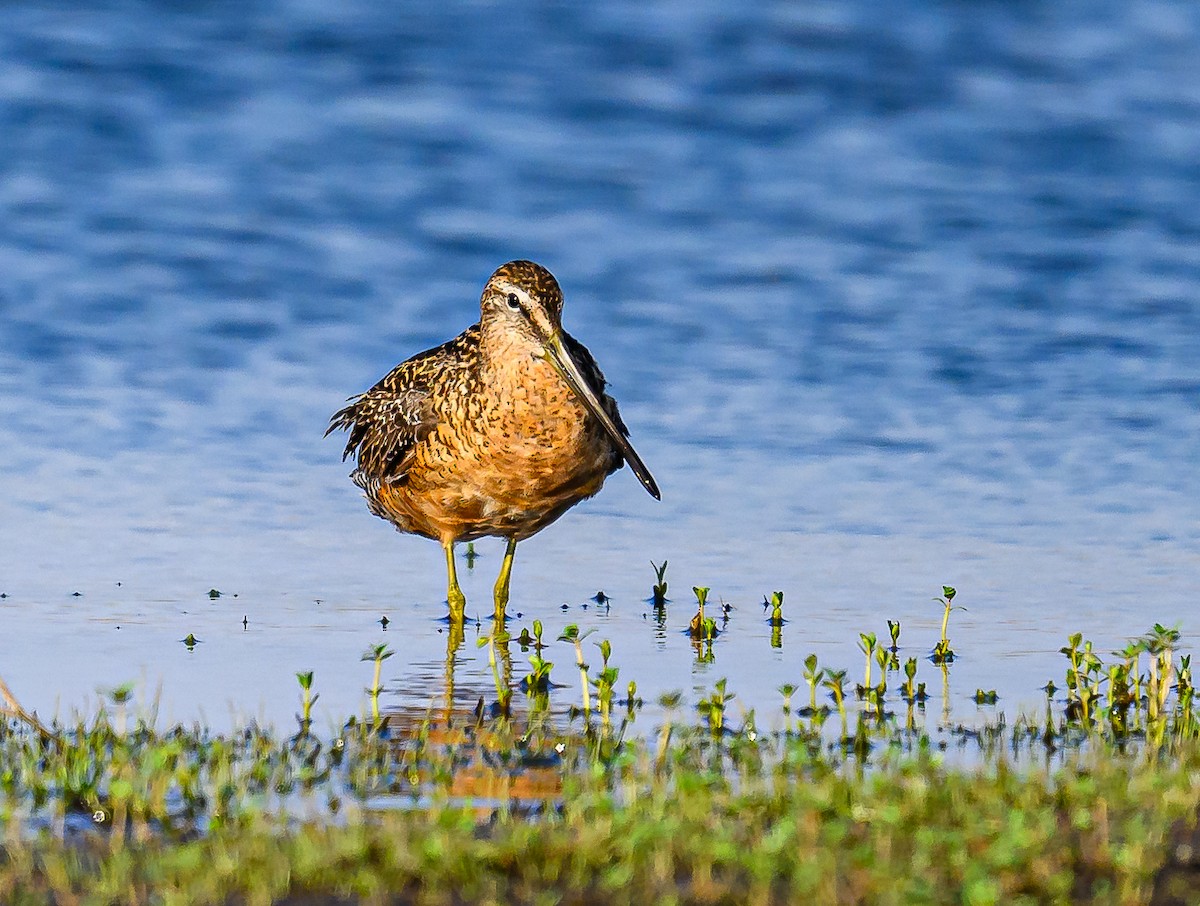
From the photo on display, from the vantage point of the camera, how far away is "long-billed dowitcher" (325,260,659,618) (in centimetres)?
848

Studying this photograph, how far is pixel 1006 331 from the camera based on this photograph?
44.5 feet

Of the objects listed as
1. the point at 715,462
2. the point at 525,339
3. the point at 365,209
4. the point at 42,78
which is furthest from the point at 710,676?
the point at 42,78

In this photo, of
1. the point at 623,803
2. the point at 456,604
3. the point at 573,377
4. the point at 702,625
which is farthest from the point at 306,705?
the point at 573,377

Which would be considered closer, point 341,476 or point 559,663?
point 559,663

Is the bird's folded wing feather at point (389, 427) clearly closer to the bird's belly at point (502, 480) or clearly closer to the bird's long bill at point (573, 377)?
the bird's belly at point (502, 480)

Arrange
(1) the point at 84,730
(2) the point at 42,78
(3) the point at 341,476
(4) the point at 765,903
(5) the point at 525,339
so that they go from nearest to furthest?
(4) the point at 765,903 → (1) the point at 84,730 → (5) the point at 525,339 → (3) the point at 341,476 → (2) the point at 42,78

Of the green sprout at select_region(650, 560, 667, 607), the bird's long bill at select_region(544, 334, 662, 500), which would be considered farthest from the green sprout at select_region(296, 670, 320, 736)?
the green sprout at select_region(650, 560, 667, 607)

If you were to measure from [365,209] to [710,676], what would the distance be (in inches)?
363

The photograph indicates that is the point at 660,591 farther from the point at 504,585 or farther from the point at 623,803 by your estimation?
the point at 623,803

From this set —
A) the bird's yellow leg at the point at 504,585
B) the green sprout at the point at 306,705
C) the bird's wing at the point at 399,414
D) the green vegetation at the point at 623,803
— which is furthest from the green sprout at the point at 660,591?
the green sprout at the point at 306,705

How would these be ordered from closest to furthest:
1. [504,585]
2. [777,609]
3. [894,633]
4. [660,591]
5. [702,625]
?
[894,633] < [702,625] < [777,609] < [660,591] < [504,585]

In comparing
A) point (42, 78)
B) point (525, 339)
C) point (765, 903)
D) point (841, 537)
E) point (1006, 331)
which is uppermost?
point (42, 78)

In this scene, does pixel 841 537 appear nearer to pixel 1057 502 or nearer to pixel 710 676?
pixel 1057 502

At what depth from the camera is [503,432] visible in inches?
335
